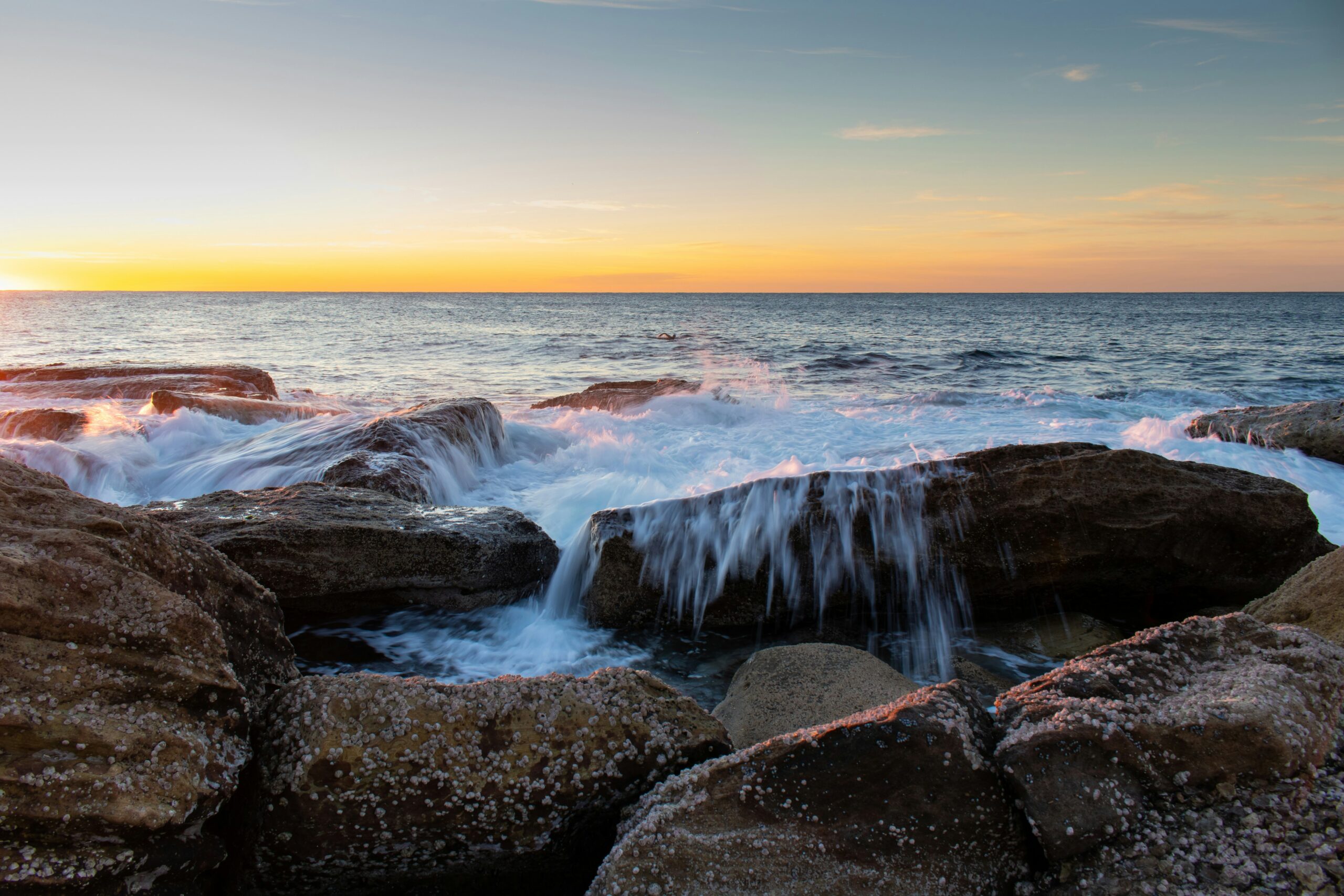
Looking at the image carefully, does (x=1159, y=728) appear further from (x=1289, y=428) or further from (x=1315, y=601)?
(x=1289, y=428)

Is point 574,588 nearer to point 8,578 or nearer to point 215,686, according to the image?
point 215,686

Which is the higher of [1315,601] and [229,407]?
[229,407]

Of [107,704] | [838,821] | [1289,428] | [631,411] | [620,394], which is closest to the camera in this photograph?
[107,704]

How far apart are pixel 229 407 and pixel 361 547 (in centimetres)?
605

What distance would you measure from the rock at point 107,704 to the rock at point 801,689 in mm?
1881

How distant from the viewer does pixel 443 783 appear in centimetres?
201

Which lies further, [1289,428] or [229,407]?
[229,407]

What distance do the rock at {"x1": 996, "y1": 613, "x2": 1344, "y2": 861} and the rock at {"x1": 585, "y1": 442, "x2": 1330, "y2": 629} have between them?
1.91 m

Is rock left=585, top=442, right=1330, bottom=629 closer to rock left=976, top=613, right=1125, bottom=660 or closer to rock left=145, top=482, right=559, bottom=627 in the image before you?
rock left=976, top=613, right=1125, bottom=660

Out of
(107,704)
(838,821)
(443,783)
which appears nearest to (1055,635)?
(838,821)

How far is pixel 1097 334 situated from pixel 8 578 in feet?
122

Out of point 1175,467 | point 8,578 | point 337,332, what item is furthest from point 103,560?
point 337,332

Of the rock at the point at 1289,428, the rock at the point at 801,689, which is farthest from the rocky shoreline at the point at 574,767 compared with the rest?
the rock at the point at 1289,428

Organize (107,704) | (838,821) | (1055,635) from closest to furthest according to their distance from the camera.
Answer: (107,704)
(838,821)
(1055,635)
